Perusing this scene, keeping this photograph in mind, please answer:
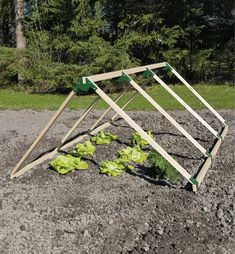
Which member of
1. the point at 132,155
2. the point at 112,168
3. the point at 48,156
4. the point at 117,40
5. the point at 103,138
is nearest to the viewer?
the point at 112,168

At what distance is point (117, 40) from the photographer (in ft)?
47.5

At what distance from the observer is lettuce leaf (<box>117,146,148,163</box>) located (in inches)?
247

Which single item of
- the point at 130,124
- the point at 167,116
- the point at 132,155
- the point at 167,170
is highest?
the point at 130,124

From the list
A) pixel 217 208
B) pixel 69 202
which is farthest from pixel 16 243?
pixel 217 208

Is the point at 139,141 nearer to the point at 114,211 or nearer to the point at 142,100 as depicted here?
the point at 114,211

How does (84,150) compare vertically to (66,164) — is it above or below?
below

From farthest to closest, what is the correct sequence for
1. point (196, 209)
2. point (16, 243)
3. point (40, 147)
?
point (40, 147)
point (196, 209)
point (16, 243)

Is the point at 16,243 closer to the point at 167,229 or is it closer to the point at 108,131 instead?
the point at 167,229

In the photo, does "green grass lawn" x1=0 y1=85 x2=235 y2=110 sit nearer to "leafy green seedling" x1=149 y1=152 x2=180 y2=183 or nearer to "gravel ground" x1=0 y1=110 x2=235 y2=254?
"gravel ground" x1=0 y1=110 x2=235 y2=254

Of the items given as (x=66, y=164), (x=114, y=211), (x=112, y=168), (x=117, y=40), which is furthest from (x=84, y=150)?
(x=117, y=40)

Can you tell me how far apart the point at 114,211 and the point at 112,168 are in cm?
114

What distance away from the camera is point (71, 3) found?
47.4 feet

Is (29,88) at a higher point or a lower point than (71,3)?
lower

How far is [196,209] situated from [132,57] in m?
10.6
